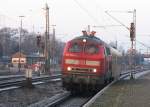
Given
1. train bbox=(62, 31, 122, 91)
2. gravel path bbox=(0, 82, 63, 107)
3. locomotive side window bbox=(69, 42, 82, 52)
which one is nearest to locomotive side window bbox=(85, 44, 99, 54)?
train bbox=(62, 31, 122, 91)

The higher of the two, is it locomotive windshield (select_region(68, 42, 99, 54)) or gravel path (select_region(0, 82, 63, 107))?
locomotive windshield (select_region(68, 42, 99, 54))

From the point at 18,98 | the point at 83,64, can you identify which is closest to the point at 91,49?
the point at 83,64

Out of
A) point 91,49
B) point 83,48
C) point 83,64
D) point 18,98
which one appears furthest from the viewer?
point 91,49

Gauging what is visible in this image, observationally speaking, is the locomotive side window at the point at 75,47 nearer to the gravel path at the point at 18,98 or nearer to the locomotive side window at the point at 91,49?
the locomotive side window at the point at 91,49

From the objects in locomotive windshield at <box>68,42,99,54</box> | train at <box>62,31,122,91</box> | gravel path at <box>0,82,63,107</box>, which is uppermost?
locomotive windshield at <box>68,42,99,54</box>

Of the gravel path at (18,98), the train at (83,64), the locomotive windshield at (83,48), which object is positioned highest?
the locomotive windshield at (83,48)

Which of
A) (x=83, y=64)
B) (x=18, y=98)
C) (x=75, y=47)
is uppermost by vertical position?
(x=75, y=47)

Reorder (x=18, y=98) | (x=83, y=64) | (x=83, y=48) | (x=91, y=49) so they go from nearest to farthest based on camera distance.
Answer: (x=18, y=98) → (x=83, y=64) → (x=83, y=48) → (x=91, y=49)

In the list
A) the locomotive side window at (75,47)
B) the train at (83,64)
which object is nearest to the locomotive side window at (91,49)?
the train at (83,64)

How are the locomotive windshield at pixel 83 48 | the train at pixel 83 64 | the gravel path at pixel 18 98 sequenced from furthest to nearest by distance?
the locomotive windshield at pixel 83 48 < the train at pixel 83 64 < the gravel path at pixel 18 98

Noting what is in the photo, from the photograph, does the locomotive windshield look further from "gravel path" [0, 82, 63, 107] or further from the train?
"gravel path" [0, 82, 63, 107]

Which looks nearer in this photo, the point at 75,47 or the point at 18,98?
the point at 18,98

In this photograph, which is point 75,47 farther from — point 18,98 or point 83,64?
point 18,98

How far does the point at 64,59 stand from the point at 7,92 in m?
3.67
